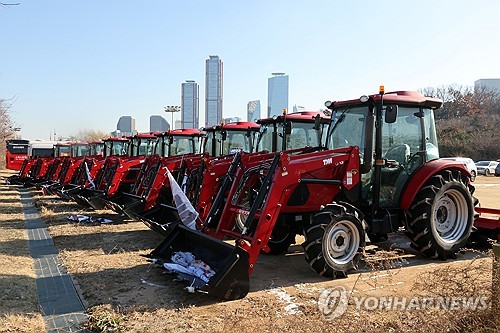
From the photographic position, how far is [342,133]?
7.19 metres

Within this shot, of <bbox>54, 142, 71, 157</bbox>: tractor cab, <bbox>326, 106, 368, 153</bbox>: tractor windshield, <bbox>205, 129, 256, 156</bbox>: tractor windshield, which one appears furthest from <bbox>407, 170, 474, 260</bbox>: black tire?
<bbox>54, 142, 71, 157</bbox>: tractor cab

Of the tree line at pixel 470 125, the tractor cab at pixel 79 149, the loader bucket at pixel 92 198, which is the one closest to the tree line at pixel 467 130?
the tree line at pixel 470 125

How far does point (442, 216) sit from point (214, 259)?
4058 mm

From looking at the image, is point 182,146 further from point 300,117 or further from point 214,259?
point 214,259

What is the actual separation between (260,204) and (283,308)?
1.49 meters

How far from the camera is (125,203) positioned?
11242 millimetres

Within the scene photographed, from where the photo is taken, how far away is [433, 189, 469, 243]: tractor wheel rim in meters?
7.29

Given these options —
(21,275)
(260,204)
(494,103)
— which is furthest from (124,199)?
(494,103)

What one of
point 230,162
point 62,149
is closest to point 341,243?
point 230,162

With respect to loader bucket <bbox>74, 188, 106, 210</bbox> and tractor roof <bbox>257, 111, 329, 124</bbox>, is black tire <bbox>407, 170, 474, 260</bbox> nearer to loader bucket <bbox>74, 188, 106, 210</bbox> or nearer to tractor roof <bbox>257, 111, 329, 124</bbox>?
tractor roof <bbox>257, 111, 329, 124</bbox>

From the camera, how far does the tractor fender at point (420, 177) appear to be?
6.91 meters

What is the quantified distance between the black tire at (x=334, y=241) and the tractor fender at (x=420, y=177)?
1146 millimetres

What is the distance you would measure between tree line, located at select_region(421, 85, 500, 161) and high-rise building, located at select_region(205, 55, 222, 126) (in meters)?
21.0

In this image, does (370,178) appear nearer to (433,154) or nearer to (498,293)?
(433,154)
